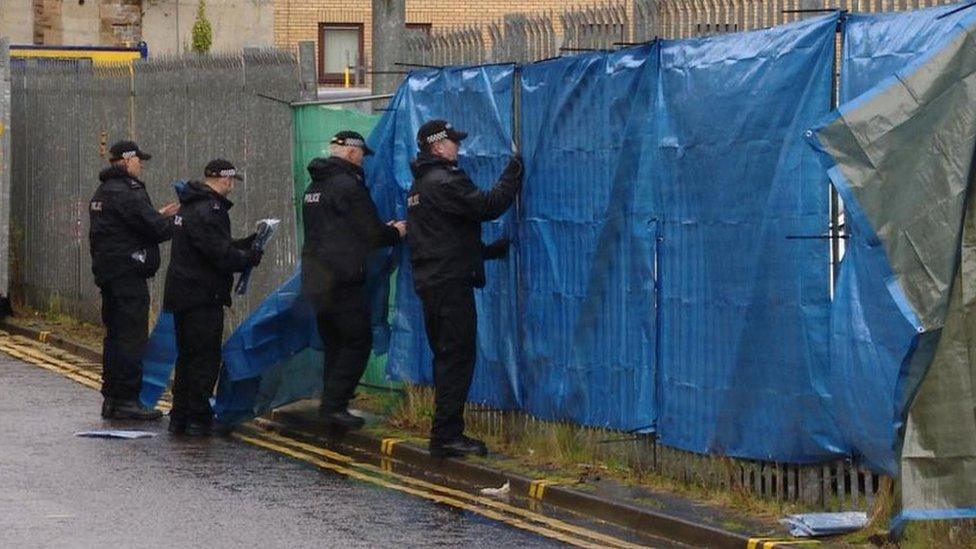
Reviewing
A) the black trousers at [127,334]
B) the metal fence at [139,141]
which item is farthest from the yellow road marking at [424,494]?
the metal fence at [139,141]

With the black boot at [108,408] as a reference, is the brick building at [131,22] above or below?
above

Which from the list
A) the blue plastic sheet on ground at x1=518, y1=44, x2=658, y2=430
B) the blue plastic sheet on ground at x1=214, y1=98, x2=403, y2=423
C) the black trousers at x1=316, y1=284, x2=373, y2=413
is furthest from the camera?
the blue plastic sheet on ground at x1=214, y1=98, x2=403, y2=423

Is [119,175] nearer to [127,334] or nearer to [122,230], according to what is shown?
[122,230]

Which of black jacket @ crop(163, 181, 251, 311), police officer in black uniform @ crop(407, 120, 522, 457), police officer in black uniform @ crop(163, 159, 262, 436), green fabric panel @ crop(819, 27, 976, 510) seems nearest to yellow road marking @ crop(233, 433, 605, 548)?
police officer in black uniform @ crop(163, 159, 262, 436)

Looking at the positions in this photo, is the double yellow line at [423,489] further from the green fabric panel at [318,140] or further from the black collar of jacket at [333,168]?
the black collar of jacket at [333,168]

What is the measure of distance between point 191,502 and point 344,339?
2957 mm

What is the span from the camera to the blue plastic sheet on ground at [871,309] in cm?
902

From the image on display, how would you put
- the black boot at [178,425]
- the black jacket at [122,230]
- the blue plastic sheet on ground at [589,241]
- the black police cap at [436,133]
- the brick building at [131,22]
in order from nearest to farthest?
the blue plastic sheet on ground at [589,241] < the black police cap at [436,133] < the black boot at [178,425] < the black jacket at [122,230] < the brick building at [131,22]

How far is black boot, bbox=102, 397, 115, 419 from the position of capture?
1516 centimetres

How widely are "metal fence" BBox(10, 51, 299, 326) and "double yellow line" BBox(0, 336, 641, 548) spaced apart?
2007 millimetres

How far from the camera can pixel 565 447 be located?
12.2m

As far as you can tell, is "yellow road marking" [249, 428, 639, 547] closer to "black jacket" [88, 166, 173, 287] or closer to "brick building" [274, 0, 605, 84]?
"black jacket" [88, 166, 173, 287]

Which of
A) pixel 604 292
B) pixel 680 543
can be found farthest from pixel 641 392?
pixel 680 543

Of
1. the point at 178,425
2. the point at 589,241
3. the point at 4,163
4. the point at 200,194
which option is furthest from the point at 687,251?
the point at 4,163
